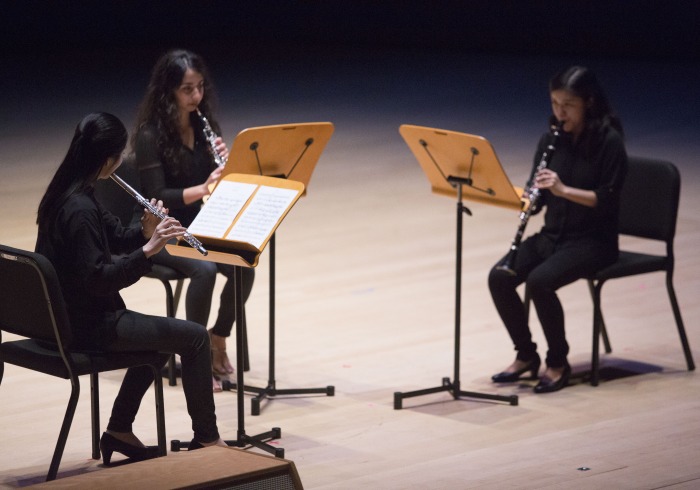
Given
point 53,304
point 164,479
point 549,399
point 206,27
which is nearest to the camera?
point 164,479

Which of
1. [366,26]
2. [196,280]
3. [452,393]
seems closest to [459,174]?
[452,393]

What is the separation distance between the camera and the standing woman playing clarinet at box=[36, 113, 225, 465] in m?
3.48

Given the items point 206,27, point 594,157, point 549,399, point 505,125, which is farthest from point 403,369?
point 206,27

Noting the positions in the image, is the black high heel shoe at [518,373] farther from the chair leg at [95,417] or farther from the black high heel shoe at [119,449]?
the chair leg at [95,417]

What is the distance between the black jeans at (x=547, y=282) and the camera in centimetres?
461

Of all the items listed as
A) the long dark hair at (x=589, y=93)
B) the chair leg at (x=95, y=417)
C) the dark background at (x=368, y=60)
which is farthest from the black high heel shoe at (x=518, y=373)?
the dark background at (x=368, y=60)

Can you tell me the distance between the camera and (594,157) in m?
4.64

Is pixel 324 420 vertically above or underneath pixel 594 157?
underneath

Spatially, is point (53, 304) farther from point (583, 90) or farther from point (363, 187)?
point (363, 187)

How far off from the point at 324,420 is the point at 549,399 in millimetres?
847

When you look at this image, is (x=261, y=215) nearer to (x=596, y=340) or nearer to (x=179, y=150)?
(x=179, y=150)

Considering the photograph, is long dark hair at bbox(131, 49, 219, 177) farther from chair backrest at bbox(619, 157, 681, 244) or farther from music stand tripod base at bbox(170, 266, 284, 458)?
chair backrest at bbox(619, 157, 681, 244)

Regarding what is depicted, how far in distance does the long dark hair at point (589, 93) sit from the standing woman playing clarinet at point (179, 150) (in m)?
1.29

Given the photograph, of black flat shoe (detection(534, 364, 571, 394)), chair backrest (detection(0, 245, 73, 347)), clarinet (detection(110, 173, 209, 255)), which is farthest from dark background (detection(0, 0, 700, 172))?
chair backrest (detection(0, 245, 73, 347))
